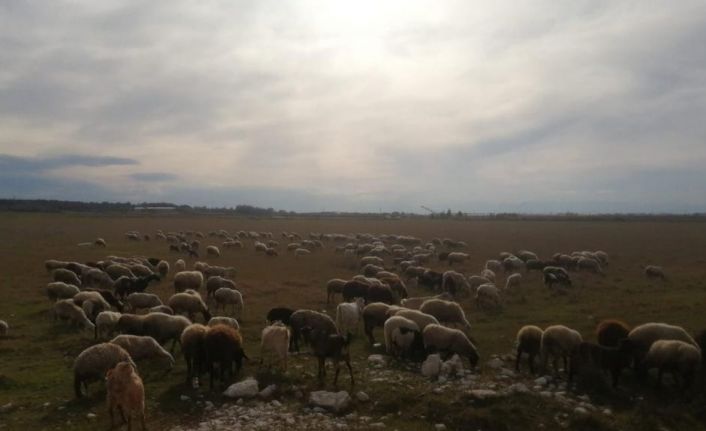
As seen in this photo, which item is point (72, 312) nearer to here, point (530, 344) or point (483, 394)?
point (483, 394)

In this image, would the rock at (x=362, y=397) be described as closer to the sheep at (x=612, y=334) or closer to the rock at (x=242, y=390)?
the rock at (x=242, y=390)

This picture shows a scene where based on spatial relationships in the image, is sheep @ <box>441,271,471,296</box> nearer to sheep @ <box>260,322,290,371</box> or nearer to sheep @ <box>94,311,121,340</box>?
sheep @ <box>260,322,290,371</box>

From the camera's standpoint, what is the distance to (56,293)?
19.4 metres

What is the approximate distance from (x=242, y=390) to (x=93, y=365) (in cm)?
301

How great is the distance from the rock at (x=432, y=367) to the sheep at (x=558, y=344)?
2538 millimetres

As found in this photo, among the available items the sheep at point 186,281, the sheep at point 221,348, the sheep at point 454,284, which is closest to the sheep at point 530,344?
the sheep at point 221,348

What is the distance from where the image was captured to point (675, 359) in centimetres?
1077

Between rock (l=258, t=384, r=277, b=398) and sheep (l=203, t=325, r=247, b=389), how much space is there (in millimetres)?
1199

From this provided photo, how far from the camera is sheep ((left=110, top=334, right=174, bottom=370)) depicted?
38.5ft

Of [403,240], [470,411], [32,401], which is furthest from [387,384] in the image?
[403,240]

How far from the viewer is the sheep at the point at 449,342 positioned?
12547mm

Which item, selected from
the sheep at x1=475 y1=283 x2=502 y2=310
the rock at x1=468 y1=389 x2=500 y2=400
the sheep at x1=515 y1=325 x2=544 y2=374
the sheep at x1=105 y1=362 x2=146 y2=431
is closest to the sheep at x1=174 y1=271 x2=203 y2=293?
the sheep at x1=475 y1=283 x2=502 y2=310

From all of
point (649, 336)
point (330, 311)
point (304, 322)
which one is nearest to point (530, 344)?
point (649, 336)

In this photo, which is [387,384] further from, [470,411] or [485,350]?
[485,350]
